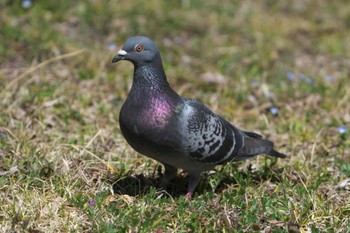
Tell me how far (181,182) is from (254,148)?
713mm

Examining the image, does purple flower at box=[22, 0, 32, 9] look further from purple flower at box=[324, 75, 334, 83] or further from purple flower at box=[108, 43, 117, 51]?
purple flower at box=[324, 75, 334, 83]

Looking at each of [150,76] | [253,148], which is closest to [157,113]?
[150,76]

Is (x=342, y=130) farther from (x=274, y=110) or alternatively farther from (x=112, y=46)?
(x=112, y=46)

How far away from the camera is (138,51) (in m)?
4.74

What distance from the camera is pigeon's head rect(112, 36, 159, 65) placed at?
4.73 m

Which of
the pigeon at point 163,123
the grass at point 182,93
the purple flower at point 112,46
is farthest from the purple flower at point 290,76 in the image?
the pigeon at point 163,123

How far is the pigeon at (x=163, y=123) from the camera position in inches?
180

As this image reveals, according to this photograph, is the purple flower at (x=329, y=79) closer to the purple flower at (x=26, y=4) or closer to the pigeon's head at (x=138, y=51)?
the pigeon's head at (x=138, y=51)

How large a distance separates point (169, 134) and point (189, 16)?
5214 millimetres

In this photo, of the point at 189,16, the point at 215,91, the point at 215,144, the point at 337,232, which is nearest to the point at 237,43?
the point at 189,16

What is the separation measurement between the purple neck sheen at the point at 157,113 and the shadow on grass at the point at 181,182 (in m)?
0.70

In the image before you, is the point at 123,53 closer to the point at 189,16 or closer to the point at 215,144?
the point at 215,144

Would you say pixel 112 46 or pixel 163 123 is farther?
pixel 112 46

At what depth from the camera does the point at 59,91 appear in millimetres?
6859
